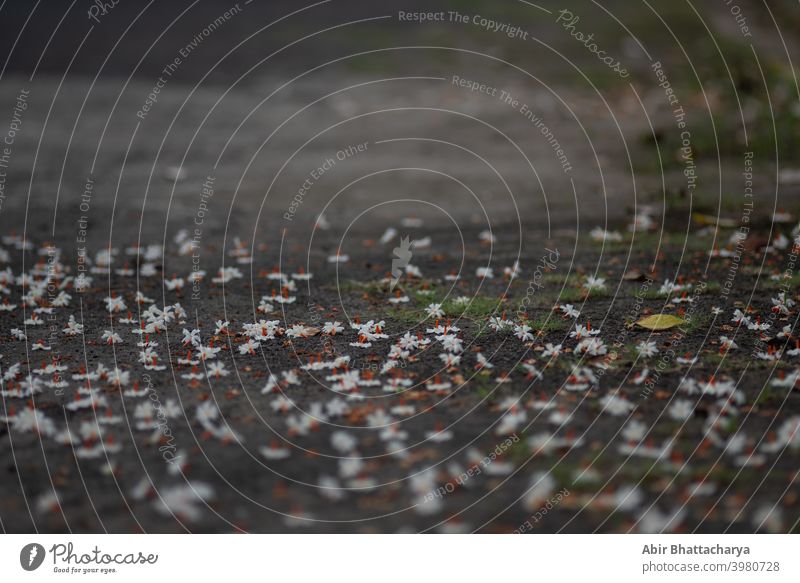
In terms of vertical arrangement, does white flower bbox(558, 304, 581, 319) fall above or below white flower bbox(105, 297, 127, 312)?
below

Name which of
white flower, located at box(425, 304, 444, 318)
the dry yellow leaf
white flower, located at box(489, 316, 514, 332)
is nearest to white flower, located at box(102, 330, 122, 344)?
white flower, located at box(425, 304, 444, 318)

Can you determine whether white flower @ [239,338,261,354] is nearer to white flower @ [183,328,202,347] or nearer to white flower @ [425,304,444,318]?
white flower @ [183,328,202,347]

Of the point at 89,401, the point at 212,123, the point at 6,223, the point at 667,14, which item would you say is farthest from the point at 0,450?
the point at 667,14

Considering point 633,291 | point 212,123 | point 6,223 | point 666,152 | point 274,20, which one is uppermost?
point 274,20

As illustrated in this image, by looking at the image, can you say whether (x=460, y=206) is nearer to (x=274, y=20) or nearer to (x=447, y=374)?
(x=447, y=374)

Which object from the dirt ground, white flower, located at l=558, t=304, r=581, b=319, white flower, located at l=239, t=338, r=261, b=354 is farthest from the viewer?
white flower, located at l=558, t=304, r=581, b=319

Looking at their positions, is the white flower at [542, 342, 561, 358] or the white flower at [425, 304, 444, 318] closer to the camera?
the white flower at [542, 342, 561, 358]

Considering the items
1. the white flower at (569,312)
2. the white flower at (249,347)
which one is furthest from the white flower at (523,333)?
the white flower at (249,347)

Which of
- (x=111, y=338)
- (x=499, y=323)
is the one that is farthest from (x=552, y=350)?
(x=111, y=338)
